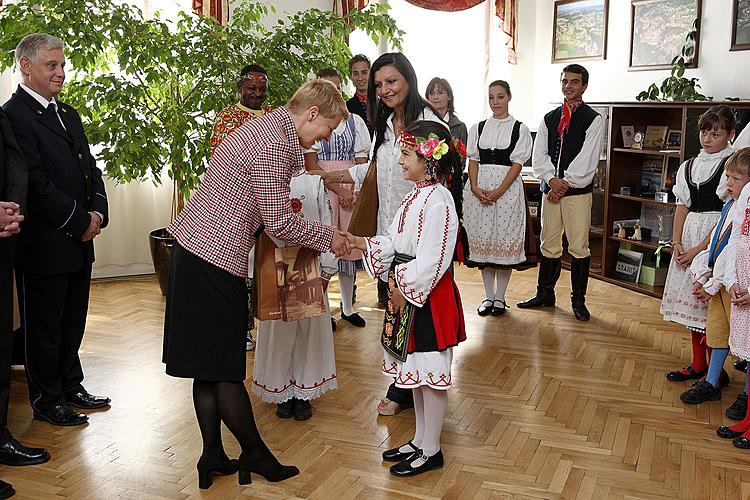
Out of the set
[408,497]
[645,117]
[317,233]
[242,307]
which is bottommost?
[408,497]

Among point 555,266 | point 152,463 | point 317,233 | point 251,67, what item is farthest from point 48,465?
point 555,266

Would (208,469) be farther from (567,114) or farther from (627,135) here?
(627,135)

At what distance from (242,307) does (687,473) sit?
5.95 feet

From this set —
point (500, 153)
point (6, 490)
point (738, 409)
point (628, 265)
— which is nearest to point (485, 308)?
point (500, 153)

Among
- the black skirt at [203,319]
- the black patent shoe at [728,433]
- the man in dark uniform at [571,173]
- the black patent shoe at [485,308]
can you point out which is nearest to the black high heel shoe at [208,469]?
the black skirt at [203,319]

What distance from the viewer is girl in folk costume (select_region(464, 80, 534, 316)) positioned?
17.7ft

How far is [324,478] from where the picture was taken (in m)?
3.13

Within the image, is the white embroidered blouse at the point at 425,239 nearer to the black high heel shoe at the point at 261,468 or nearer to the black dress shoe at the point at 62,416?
the black high heel shoe at the point at 261,468

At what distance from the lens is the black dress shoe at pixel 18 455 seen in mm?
3217

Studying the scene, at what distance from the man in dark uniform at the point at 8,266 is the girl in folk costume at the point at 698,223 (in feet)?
10.1

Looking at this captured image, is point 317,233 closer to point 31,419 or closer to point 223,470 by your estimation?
point 223,470

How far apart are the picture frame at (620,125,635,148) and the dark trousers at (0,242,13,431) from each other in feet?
15.2

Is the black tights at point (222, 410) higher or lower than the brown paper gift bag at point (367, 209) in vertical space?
lower

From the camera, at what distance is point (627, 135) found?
634 centimetres
